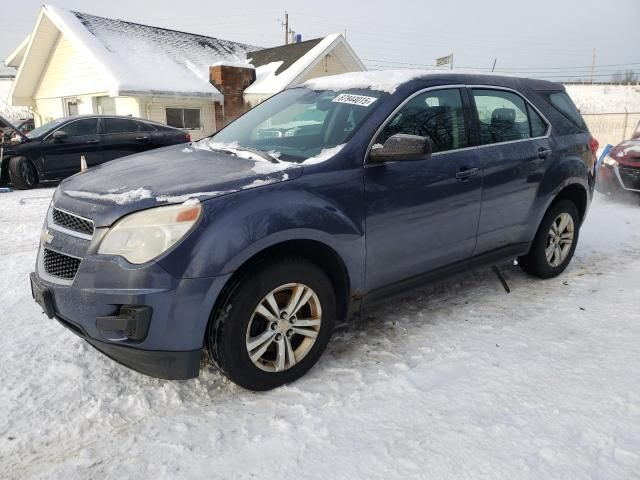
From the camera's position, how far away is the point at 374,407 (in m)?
2.61

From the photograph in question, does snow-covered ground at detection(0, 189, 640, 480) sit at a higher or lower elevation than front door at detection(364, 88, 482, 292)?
lower

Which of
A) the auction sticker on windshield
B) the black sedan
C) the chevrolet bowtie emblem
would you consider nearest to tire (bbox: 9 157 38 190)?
the black sedan

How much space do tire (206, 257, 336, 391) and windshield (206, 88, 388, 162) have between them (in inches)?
28.7

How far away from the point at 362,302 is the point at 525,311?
61.2 inches

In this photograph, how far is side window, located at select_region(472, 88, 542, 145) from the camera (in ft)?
12.2

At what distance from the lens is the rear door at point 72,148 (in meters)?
9.84

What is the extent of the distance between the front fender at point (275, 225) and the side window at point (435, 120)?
546mm

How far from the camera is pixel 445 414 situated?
8.36 ft

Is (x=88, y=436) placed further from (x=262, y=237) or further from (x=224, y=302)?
(x=262, y=237)

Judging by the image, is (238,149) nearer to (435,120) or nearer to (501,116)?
(435,120)

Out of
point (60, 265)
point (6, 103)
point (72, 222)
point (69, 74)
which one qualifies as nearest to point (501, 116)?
Result: point (72, 222)

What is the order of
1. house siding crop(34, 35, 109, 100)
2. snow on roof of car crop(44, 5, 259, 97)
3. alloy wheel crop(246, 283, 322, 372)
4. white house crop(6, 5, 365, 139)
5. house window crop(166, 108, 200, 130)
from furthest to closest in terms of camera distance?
house window crop(166, 108, 200, 130), house siding crop(34, 35, 109, 100), white house crop(6, 5, 365, 139), snow on roof of car crop(44, 5, 259, 97), alloy wheel crop(246, 283, 322, 372)

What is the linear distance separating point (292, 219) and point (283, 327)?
0.59 meters

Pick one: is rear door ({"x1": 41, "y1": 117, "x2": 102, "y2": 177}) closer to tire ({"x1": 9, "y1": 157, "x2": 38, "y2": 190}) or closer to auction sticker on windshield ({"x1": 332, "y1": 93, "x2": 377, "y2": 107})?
tire ({"x1": 9, "y1": 157, "x2": 38, "y2": 190})
